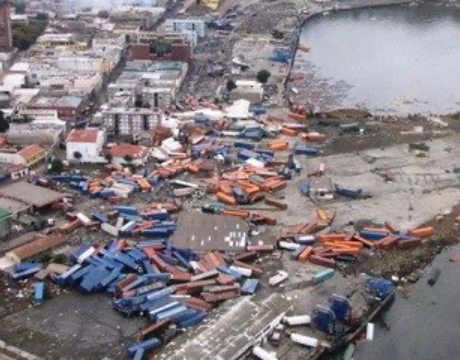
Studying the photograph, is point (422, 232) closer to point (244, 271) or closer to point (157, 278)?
point (244, 271)

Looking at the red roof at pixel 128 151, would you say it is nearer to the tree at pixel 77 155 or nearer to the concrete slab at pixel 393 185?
the tree at pixel 77 155

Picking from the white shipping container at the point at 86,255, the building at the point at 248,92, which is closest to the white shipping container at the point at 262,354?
the white shipping container at the point at 86,255

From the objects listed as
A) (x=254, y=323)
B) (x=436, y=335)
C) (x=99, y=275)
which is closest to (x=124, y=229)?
(x=99, y=275)

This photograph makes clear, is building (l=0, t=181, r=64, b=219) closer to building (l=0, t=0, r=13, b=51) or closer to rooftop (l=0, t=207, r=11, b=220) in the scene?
rooftop (l=0, t=207, r=11, b=220)

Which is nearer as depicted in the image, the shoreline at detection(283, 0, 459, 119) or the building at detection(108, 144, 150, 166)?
the building at detection(108, 144, 150, 166)

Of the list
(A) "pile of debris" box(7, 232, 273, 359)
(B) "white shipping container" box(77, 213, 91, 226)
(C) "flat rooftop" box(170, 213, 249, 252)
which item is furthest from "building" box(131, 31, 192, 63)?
(A) "pile of debris" box(7, 232, 273, 359)

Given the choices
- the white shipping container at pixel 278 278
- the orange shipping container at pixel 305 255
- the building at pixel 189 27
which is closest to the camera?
the white shipping container at pixel 278 278

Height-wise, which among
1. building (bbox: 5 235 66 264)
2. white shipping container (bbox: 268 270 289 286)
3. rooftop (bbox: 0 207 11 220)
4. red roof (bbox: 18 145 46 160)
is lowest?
white shipping container (bbox: 268 270 289 286)
